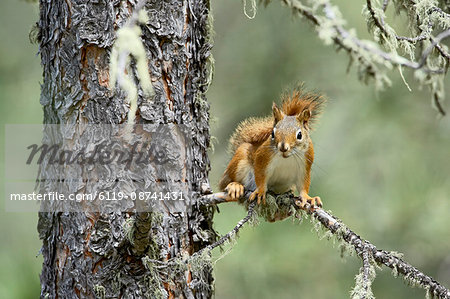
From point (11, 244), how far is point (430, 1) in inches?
86.8

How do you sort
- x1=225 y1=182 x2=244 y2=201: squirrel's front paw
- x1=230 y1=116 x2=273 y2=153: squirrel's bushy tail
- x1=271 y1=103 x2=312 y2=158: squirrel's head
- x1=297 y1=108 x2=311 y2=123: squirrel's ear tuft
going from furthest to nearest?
x1=230 y1=116 x2=273 y2=153: squirrel's bushy tail
x1=297 y1=108 x2=311 y2=123: squirrel's ear tuft
x1=271 y1=103 x2=312 y2=158: squirrel's head
x1=225 y1=182 x2=244 y2=201: squirrel's front paw

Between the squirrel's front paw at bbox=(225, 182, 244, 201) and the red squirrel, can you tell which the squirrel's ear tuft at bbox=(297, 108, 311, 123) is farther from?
the squirrel's front paw at bbox=(225, 182, 244, 201)

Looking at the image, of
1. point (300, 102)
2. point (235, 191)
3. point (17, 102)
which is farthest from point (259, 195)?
point (17, 102)

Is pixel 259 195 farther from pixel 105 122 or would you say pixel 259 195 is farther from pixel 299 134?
pixel 105 122

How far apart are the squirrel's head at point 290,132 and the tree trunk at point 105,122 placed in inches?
15.5

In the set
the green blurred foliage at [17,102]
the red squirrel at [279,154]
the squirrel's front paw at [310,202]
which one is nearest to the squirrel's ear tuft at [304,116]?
the red squirrel at [279,154]

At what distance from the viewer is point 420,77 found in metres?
1.65

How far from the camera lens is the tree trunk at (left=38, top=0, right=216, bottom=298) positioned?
58.1 inches

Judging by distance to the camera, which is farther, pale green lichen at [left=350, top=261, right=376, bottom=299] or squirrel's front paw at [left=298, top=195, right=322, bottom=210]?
squirrel's front paw at [left=298, top=195, right=322, bottom=210]

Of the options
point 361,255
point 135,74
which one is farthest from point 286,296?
point 135,74

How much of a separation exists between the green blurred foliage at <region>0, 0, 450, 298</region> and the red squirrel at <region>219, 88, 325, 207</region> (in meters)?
0.87

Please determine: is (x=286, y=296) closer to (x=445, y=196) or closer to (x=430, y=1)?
(x=445, y=196)

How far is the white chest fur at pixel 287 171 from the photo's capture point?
193cm

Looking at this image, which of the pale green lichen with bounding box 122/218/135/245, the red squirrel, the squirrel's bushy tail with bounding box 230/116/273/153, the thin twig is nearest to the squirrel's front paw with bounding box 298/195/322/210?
the red squirrel
